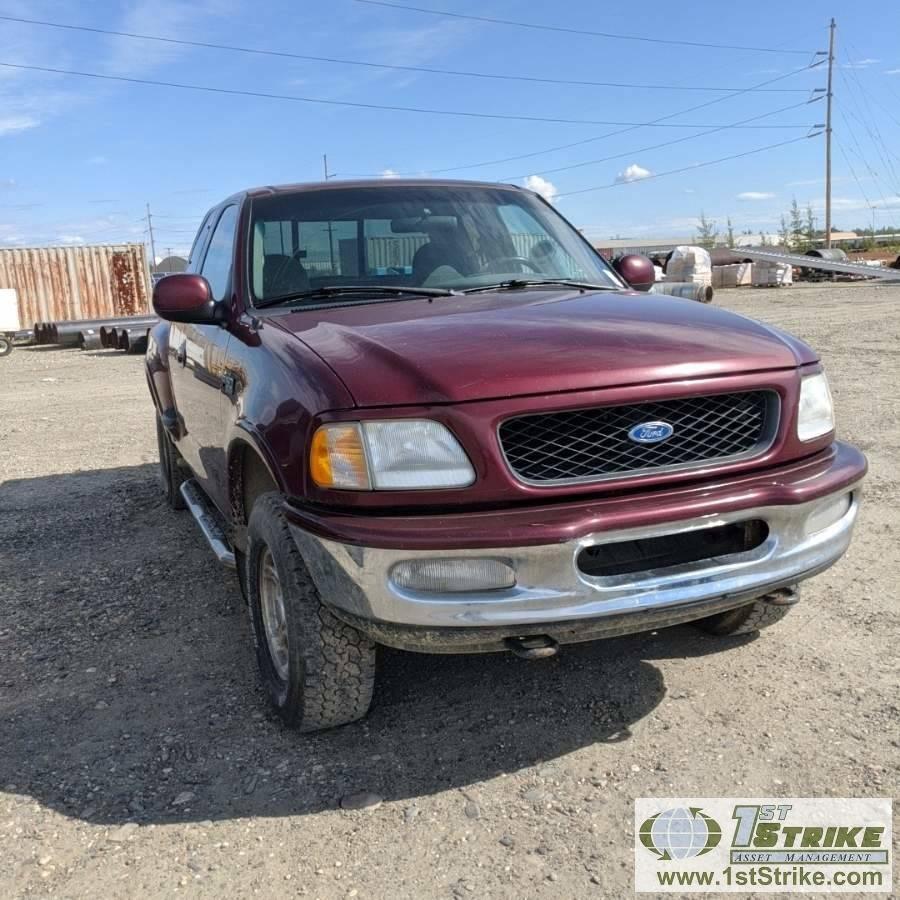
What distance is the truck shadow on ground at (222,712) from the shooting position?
9.05 feet

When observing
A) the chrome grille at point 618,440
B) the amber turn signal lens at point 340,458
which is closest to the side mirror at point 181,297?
the amber turn signal lens at point 340,458

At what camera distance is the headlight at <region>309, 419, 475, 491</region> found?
2.43 meters

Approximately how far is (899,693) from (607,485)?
149 cm

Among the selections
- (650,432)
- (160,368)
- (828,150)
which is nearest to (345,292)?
(650,432)

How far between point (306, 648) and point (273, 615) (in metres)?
0.46

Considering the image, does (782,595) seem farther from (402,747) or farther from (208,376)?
(208,376)

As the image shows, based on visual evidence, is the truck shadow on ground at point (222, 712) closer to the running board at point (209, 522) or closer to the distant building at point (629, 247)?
the running board at point (209, 522)

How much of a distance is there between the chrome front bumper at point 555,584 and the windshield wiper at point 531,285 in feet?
4.77

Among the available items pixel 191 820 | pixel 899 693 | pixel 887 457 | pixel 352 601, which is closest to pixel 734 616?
pixel 899 693

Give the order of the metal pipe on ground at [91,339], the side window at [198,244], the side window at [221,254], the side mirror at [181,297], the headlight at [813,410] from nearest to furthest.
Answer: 1. the headlight at [813,410]
2. the side mirror at [181,297]
3. the side window at [221,254]
4. the side window at [198,244]
5. the metal pipe on ground at [91,339]

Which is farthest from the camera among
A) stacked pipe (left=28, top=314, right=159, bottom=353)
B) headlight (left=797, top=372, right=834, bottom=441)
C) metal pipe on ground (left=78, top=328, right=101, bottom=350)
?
metal pipe on ground (left=78, top=328, right=101, bottom=350)

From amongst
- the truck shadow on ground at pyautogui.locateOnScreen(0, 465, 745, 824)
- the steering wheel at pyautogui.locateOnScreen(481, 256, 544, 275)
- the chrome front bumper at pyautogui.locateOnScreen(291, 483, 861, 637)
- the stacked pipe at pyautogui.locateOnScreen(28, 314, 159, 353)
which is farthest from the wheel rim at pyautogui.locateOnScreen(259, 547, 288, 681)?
the stacked pipe at pyautogui.locateOnScreen(28, 314, 159, 353)

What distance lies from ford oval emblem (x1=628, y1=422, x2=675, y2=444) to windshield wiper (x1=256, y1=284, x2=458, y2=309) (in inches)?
49.3

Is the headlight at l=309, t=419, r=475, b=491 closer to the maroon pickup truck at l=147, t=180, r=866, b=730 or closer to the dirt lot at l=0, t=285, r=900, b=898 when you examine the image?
the maroon pickup truck at l=147, t=180, r=866, b=730
